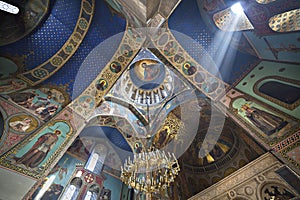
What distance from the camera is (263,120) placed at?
4.94 meters

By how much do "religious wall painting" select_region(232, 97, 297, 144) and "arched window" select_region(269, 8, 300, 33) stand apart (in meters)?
2.21

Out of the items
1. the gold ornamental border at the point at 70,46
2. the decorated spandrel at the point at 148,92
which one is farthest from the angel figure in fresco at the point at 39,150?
the decorated spandrel at the point at 148,92

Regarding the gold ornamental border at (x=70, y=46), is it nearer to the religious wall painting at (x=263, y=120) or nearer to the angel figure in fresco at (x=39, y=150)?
the angel figure in fresco at (x=39, y=150)

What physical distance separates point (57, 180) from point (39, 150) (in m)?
3.10

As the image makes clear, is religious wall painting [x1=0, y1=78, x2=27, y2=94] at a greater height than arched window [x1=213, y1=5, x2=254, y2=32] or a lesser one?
lesser

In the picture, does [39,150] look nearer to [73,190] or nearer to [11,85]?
[11,85]

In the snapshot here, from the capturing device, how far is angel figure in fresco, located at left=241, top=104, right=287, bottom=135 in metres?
4.71

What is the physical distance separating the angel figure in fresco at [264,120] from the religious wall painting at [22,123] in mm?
6884

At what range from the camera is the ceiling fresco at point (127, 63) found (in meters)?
4.37

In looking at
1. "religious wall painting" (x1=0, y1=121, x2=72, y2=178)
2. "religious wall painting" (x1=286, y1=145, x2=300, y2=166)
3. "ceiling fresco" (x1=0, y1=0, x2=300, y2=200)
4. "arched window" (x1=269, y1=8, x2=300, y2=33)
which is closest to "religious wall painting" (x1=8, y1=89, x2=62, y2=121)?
"ceiling fresco" (x1=0, y1=0, x2=300, y2=200)

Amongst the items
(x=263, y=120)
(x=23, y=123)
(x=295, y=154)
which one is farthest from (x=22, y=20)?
(x=295, y=154)

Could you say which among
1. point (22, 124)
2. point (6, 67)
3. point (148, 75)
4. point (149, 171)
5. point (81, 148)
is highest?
point (148, 75)

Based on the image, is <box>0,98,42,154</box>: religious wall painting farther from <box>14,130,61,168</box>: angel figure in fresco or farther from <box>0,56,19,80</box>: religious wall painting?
<box>0,56,19,80</box>: religious wall painting

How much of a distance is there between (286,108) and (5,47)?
8172mm
